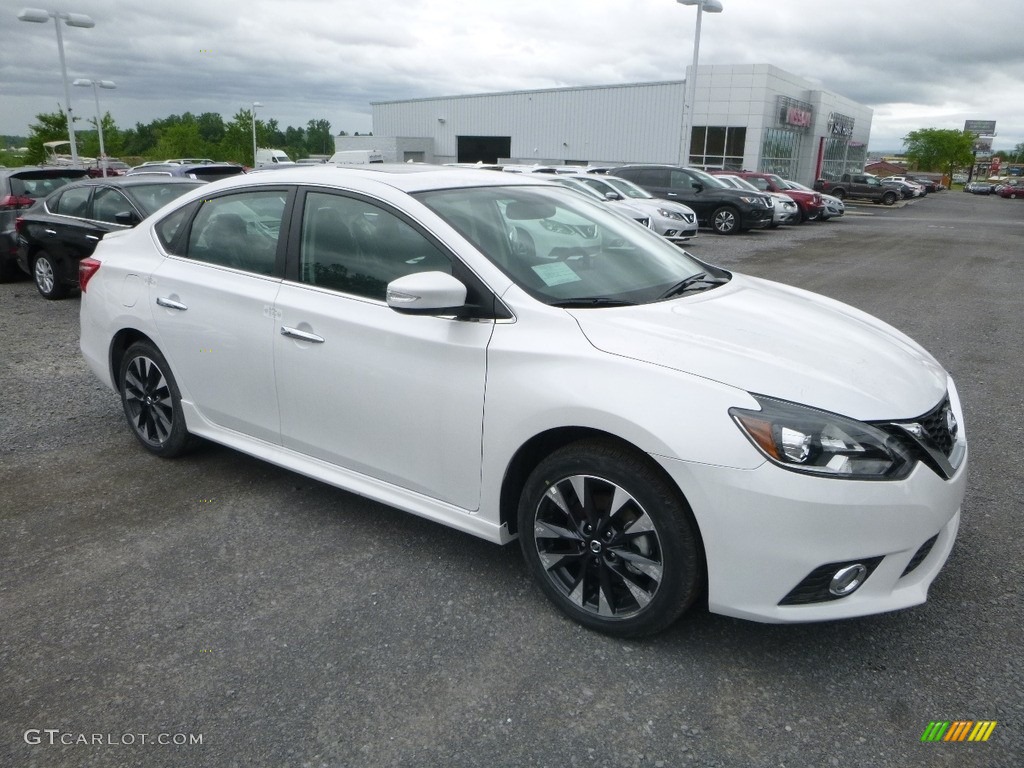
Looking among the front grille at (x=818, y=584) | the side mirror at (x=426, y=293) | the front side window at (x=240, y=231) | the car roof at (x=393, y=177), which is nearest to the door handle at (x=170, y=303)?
the front side window at (x=240, y=231)

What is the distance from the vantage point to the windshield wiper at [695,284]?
11.3 feet

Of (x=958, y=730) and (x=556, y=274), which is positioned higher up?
(x=556, y=274)

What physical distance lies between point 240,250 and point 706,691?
2.92 m

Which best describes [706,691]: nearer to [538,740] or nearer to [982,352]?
[538,740]

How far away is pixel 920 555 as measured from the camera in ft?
8.82

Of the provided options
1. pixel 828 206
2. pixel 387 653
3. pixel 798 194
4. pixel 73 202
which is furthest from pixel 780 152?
pixel 387 653

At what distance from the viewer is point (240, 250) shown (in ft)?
13.1

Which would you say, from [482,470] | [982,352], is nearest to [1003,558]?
[482,470]

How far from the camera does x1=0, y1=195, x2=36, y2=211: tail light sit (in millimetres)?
11328

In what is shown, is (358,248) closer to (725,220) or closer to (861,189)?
(725,220)

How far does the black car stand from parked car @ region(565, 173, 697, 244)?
1006cm

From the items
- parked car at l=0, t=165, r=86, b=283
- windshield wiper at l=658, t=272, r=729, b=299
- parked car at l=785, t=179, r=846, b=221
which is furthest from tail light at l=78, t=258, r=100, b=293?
parked car at l=785, t=179, r=846, b=221

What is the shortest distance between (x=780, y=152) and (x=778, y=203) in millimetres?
24914

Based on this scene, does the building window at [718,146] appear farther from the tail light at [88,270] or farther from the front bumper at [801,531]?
the front bumper at [801,531]
